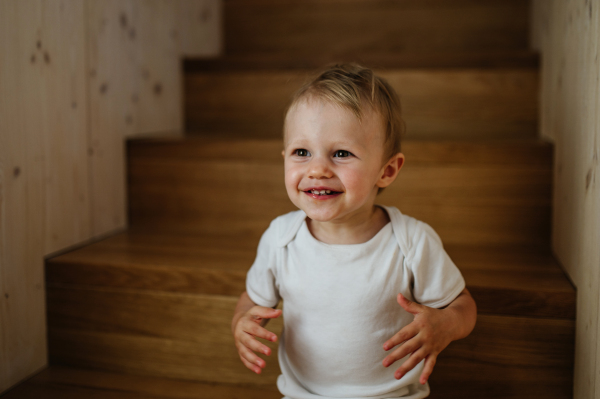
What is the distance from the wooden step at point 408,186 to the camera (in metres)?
1.37

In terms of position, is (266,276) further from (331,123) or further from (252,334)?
(331,123)

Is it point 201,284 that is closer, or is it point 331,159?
point 331,159

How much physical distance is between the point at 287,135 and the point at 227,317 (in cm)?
50

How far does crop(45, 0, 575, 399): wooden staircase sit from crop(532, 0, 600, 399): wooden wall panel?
6cm

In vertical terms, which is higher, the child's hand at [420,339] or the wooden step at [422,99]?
the wooden step at [422,99]

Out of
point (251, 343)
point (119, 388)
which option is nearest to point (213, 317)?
point (119, 388)

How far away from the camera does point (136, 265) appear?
123cm

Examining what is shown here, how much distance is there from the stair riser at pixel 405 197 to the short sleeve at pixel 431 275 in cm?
53

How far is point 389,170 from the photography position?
3.03ft

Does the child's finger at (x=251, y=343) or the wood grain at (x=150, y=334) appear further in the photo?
the wood grain at (x=150, y=334)

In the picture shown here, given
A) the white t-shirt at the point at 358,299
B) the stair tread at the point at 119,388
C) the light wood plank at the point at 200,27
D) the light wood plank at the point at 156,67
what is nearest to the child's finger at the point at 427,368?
the white t-shirt at the point at 358,299

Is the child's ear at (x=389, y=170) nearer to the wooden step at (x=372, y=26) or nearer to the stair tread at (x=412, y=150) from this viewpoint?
the stair tread at (x=412, y=150)

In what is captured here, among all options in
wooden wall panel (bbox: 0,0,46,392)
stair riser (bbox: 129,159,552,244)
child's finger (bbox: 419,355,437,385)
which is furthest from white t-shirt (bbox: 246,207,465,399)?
wooden wall panel (bbox: 0,0,46,392)

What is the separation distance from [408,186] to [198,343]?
0.67 m
